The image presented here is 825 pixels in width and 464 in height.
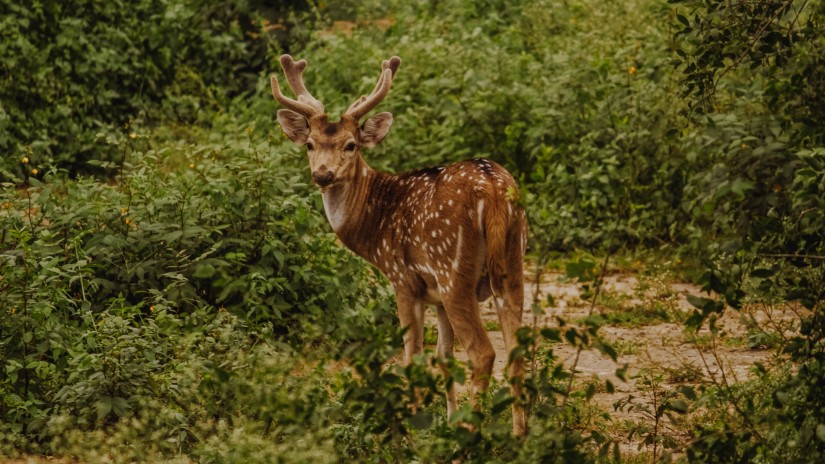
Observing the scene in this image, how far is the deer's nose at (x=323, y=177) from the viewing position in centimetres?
761

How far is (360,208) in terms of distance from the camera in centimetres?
782

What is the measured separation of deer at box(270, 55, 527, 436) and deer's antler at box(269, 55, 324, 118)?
0.01 meters

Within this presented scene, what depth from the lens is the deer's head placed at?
773 cm

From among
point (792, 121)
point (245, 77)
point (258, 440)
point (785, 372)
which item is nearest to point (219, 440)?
point (258, 440)

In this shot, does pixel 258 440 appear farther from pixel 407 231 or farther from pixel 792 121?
pixel 792 121

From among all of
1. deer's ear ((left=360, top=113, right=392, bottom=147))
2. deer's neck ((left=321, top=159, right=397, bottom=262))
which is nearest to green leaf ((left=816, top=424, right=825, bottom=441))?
deer's neck ((left=321, top=159, right=397, bottom=262))

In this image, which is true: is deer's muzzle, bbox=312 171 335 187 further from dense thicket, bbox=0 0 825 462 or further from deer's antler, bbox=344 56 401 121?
dense thicket, bbox=0 0 825 462

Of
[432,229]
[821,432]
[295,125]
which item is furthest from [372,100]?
[821,432]

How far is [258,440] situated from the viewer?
5.43m

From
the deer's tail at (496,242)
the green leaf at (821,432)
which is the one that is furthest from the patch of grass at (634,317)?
the green leaf at (821,432)

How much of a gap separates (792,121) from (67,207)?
5.47m

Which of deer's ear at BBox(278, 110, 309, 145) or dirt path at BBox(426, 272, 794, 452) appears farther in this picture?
dirt path at BBox(426, 272, 794, 452)

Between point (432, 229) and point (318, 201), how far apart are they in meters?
2.39

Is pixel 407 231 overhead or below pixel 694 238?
overhead
